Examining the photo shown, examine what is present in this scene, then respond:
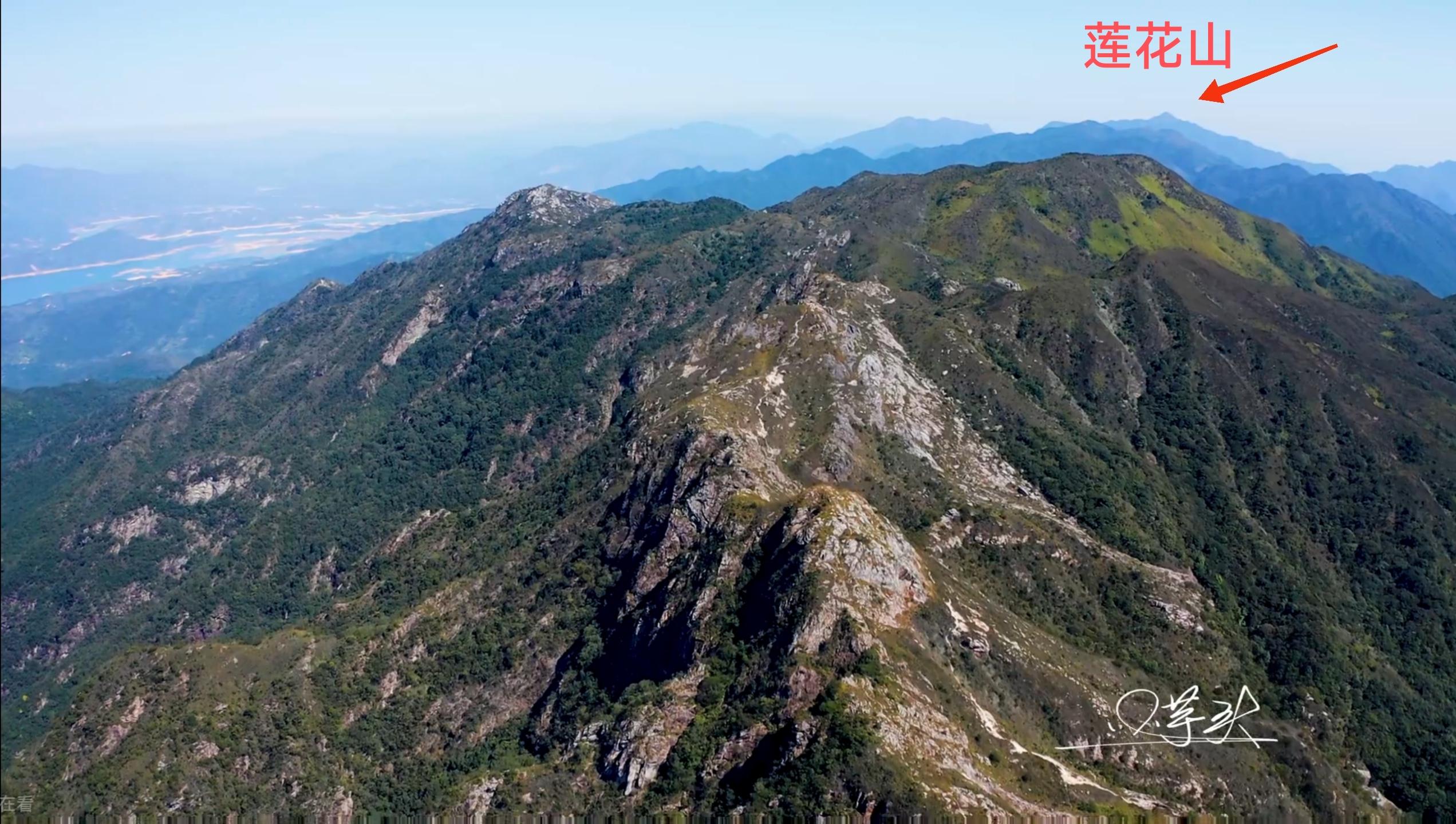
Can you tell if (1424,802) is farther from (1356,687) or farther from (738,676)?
(738,676)

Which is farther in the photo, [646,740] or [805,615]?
[805,615]

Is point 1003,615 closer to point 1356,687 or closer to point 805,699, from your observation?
point 805,699

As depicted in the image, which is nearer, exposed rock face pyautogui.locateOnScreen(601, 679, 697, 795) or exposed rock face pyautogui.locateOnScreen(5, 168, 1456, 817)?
exposed rock face pyautogui.locateOnScreen(5, 168, 1456, 817)

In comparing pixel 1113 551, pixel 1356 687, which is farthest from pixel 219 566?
pixel 1356 687

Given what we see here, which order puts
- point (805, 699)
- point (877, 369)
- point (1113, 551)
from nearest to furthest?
1. point (805, 699)
2. point (1113, 551)
3. point (877, 369)

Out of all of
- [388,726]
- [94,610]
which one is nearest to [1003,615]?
[388,726]

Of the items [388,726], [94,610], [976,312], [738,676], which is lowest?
[94,610]

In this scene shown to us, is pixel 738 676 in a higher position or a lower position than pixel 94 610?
higher

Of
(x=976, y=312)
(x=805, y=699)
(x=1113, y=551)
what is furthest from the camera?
(x=976, y=312)

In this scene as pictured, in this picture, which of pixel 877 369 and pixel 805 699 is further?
pixel 877 369

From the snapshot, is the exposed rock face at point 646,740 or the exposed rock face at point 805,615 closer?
the exposed rock face at point 805,615

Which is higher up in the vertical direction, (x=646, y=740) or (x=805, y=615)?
(x=805, y=615)
